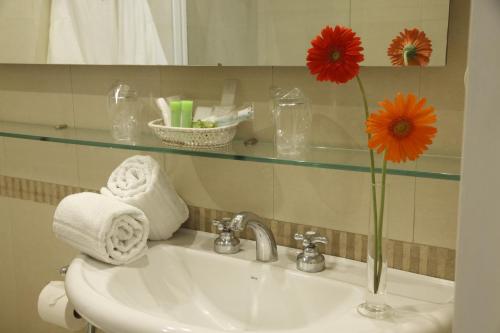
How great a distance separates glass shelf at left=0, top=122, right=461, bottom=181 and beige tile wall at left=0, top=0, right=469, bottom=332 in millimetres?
39

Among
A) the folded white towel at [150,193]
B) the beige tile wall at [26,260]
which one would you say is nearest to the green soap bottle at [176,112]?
the folded white towel at [150,193]

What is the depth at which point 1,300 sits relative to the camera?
6.50ft

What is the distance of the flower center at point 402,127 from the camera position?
82 centimetres

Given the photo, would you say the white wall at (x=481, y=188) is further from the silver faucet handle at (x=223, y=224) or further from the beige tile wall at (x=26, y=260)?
the beige tile wall at (x=26, y=260)

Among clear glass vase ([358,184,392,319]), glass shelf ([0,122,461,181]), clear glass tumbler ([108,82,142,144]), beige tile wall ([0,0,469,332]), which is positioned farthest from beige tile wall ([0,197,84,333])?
clear glass vase ([358,184,392,319])

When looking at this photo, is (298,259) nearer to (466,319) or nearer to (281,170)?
(281,170)

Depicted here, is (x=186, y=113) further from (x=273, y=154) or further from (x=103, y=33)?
(x=103, y=33)

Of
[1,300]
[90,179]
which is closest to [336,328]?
[90,179]

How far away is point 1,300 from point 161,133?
1160mm

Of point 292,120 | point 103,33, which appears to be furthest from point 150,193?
point 103,33

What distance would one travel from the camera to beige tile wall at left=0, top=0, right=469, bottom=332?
108 cm

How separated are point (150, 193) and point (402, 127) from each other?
2.16ft

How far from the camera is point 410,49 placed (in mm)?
1039

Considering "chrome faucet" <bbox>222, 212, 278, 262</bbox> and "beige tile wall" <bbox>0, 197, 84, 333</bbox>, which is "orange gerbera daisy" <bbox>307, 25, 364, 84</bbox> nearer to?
"chrome faucet" <bbox>222, 212, 278, 262</bbox>
